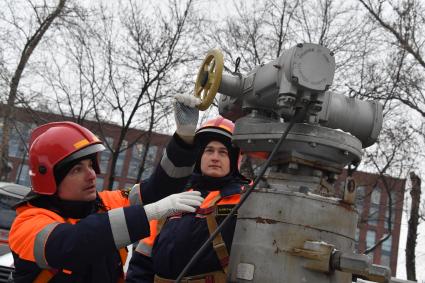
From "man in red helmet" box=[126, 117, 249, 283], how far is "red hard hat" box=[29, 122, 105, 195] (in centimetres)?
61

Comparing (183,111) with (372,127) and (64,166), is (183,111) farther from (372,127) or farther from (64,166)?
(372,127)

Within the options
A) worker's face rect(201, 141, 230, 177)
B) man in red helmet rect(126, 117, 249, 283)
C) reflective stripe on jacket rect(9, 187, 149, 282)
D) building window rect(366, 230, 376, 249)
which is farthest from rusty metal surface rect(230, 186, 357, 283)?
building window rect(366, 230, 376, 249)

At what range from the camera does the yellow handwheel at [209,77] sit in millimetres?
2168

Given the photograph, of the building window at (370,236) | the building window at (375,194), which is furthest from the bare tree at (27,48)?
the building window at (370,236)

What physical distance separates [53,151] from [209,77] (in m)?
0.86

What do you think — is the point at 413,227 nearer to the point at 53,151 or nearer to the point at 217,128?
the point at 217,128

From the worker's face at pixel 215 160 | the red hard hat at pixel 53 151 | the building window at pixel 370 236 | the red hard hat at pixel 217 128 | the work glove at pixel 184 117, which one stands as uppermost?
the red hard hat at pixel 217 128

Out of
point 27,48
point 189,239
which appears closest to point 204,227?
point 189,239

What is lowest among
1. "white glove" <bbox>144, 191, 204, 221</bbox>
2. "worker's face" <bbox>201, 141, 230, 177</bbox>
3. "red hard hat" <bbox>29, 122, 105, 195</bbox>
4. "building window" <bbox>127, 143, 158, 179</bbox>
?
"white glove" <bbox>144, 191, 204, 221</bbox>

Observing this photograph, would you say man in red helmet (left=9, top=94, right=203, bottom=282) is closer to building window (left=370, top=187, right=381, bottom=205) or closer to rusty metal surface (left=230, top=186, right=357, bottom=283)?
rusty metal surface (left=230, top=186, right=357, bottom=283)

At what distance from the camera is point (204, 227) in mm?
2783

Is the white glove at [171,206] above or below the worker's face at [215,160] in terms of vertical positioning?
below

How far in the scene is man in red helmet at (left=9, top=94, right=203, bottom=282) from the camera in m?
2.06

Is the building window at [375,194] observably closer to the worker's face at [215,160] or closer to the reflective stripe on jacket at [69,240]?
the worker's face at [215,160]
